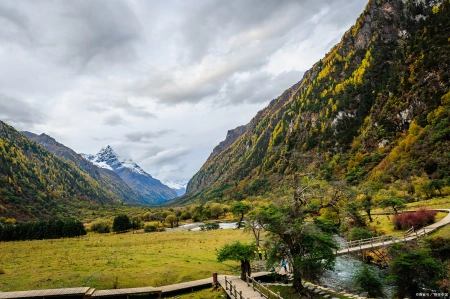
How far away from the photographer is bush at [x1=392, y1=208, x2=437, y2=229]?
48.6 metres

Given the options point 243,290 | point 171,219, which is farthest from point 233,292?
point 171,219

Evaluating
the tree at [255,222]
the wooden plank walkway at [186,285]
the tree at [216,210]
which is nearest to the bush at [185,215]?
the tree at [216,210]

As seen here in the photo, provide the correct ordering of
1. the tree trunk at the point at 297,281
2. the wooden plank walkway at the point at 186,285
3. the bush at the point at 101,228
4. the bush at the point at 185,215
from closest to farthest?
the tree trunk at the point at 297,281
the wooden plank walkway at the point at 186,285
the bush at the point at 101,228
the bush at the point at 185,215

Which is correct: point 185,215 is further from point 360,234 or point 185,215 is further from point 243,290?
point 243,290

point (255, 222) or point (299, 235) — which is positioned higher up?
point (255, 222)

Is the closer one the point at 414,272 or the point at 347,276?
the point at 414,272

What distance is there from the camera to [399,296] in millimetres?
27922

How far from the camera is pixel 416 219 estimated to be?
4953cm

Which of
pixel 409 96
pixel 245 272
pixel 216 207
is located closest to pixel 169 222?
pixel 216 207

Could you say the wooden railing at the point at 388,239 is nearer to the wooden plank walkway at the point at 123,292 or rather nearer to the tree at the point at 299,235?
the tree at the point at 299,235

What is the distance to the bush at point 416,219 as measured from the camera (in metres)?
48.6

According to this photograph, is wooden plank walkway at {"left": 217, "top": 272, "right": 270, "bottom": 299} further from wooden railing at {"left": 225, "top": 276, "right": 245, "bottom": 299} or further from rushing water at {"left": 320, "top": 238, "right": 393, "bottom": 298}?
rushing water at {"left": 320, "top": 238, "right": 393, "bottom": 298}

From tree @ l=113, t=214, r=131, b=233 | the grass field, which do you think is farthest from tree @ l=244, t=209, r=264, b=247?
tree @ l=113, t=214, r=131, b=233

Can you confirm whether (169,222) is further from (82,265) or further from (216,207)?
(82,265)
